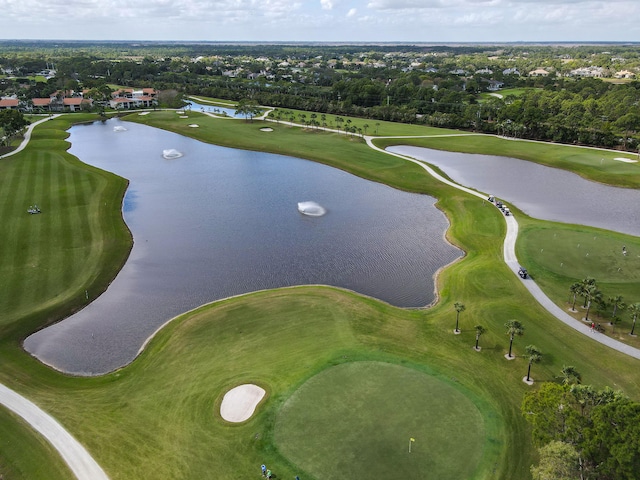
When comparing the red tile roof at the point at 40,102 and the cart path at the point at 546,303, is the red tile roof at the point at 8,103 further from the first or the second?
the cart path at the point at 546,303

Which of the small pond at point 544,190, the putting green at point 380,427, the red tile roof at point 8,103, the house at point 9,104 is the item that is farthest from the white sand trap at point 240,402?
the red tile roof at point 8,103

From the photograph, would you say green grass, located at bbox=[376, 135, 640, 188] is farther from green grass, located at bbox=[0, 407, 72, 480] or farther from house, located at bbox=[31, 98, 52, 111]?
house, located at bbox=[31, 98, 52, 111]

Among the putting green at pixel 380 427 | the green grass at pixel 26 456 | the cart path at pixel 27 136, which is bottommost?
the green grass at pixel 26 456

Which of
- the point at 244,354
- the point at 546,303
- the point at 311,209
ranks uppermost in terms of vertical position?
the point at 311,209

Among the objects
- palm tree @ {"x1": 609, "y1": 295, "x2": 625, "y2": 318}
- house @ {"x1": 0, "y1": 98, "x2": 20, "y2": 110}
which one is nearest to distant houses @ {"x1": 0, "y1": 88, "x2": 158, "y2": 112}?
house @ {"x1": 0, "y1": 98, "x2": 20, "y2": 110}

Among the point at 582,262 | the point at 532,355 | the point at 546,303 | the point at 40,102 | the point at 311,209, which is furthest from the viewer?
the point at 40,102

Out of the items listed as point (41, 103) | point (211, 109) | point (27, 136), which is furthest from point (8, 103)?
point (211, 109)

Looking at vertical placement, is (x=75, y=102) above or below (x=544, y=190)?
above

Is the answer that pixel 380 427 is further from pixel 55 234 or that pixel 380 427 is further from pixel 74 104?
pixel 74 104
